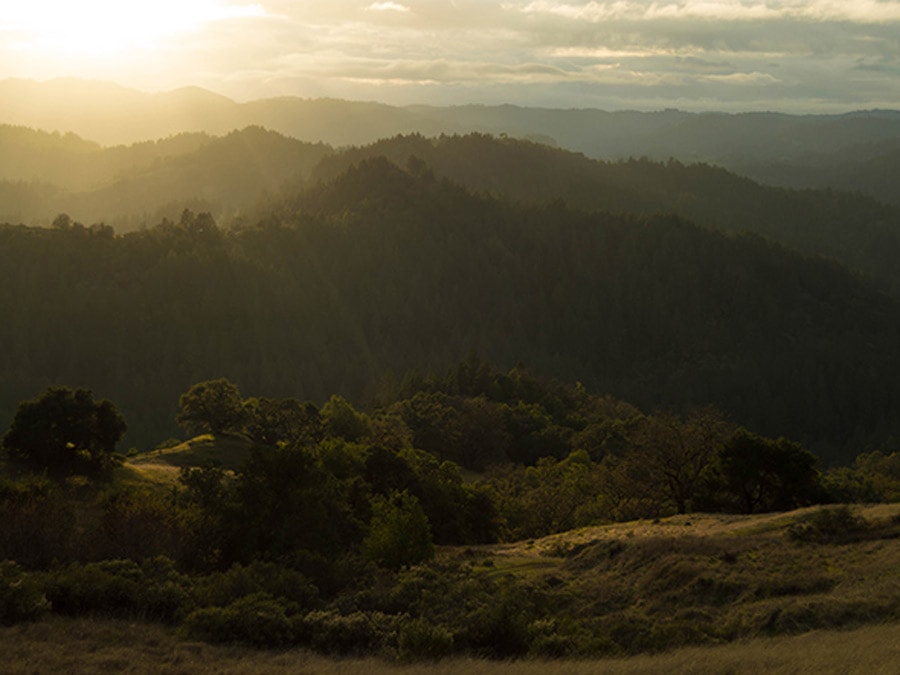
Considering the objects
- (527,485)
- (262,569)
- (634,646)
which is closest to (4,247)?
(527,485)

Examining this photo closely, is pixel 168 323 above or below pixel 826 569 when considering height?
below

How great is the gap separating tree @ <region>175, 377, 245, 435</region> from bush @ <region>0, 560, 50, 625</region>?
45.0 meters

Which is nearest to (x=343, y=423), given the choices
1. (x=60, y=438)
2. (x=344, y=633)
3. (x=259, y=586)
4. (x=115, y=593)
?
(x=60, y=438)

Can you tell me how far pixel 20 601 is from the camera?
79.6ft

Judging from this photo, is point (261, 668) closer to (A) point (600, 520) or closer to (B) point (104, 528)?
(B) point (104, 528)

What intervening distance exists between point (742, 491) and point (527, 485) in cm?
3199

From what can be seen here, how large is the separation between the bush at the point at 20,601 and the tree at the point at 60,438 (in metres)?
24.6

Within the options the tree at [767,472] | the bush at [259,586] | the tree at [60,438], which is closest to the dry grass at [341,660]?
the bush at [259,586]

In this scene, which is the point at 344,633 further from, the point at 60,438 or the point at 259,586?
the point at 60,438

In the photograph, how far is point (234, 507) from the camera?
37906mm

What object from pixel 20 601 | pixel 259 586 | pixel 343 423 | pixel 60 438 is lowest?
pixel 343 423

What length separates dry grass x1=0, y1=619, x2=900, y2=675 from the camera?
20422 mm

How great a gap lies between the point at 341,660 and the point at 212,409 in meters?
48.8

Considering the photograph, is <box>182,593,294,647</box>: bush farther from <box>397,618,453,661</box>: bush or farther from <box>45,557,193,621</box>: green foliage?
<box>397,618,453,661</box>: bush
